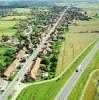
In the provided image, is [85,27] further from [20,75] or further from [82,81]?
[82,81]

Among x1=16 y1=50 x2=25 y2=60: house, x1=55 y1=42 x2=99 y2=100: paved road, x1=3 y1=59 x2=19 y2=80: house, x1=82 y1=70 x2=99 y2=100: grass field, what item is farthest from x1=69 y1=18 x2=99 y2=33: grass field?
x1=82 y1=70 x2=99 y2=100: grass field

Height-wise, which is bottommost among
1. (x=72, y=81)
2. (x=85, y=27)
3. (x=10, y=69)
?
(x=85, y=27)

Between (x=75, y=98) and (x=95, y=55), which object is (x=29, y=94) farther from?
(x=95, y=55)

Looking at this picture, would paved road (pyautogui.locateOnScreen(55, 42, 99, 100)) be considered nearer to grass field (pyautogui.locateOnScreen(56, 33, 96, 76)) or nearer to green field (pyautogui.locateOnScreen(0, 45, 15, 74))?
grass field (pyautogui.locateOnScreen(56, 33, 96, 76))

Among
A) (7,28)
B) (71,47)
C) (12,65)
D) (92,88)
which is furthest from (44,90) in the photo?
(7,28)

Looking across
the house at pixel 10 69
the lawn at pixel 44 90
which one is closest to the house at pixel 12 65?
the house at pixel 10 69
